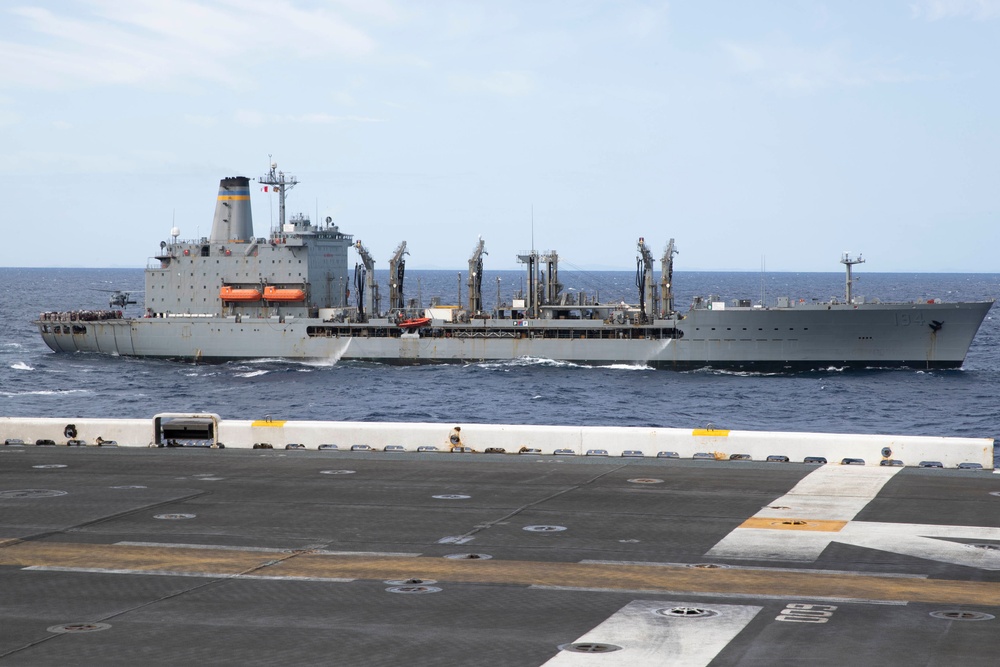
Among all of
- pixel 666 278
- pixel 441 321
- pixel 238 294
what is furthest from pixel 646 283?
pixel 238 294

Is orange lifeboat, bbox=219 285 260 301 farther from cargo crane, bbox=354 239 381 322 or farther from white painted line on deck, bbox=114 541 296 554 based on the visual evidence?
white painted line on deck, bbox=114 541 296 554

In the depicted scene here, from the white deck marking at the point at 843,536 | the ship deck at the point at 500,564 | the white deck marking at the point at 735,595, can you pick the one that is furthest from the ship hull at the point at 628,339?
the white deck marking at the point at 735,595

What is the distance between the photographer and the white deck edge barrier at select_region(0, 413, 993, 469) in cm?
1861

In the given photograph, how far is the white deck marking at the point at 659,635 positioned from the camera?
Answer: 29.8ft

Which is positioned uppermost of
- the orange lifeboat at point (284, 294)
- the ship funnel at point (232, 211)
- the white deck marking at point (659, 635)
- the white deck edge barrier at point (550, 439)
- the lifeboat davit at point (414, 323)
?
the ship funnel at point (232, 211)

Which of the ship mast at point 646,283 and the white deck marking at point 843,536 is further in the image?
the ship mast at point 646,283

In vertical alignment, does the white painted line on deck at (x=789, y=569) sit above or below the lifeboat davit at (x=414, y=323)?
below

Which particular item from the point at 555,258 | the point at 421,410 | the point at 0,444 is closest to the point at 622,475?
the point at 0,444

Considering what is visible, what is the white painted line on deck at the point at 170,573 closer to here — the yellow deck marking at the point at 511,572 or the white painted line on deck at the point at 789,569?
the yellow deck marking at the point at 511,572

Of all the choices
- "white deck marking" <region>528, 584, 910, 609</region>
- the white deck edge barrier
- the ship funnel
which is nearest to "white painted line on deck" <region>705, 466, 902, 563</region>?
the white deck edge barrier

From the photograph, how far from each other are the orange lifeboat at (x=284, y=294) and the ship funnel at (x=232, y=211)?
4128 millimetres

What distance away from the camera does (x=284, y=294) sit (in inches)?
2499

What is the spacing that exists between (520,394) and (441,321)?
43.0ft

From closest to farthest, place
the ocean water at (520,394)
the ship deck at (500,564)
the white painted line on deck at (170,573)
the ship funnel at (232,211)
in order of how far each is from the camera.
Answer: the ship deck at (500,564)
the white painted line on deck at (170,573)
the ocean water at (520,394)
the ship funnel at (232,211)
